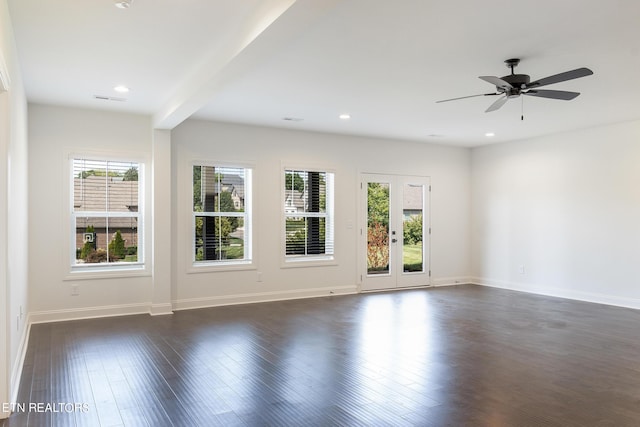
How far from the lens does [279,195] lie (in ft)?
24.4

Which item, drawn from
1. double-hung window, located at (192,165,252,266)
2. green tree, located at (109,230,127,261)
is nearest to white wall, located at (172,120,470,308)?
double-hung window, located at (192,165,252,266)

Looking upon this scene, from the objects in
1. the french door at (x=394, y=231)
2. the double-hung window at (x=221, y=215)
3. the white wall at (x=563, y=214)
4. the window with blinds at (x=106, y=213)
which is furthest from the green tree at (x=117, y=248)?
the white wall at (x=563, y=214)

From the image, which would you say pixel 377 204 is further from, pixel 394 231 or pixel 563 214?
pixel 563 214

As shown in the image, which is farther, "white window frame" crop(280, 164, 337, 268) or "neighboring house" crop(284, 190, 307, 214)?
"neighboring house" crop(284, 190, 307, 214)

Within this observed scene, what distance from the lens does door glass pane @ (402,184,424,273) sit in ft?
28.5

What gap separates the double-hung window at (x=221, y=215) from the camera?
6.88m

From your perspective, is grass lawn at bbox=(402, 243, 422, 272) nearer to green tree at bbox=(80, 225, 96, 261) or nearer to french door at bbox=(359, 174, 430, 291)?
french door at bbox=(359, 174, 430, 291)

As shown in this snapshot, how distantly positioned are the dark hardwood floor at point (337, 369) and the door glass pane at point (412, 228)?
7.60 ft

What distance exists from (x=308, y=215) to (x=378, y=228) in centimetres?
146

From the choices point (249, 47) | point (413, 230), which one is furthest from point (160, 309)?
point (413, 230)

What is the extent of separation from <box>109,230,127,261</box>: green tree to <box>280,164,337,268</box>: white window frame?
2.32 m

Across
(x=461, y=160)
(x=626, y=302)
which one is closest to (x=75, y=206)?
(x=461, y=160)

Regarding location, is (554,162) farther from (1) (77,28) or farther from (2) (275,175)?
→ (1) (77,28)

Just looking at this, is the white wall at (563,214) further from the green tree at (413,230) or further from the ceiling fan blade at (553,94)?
the ceiling fan blade at (553,94)
